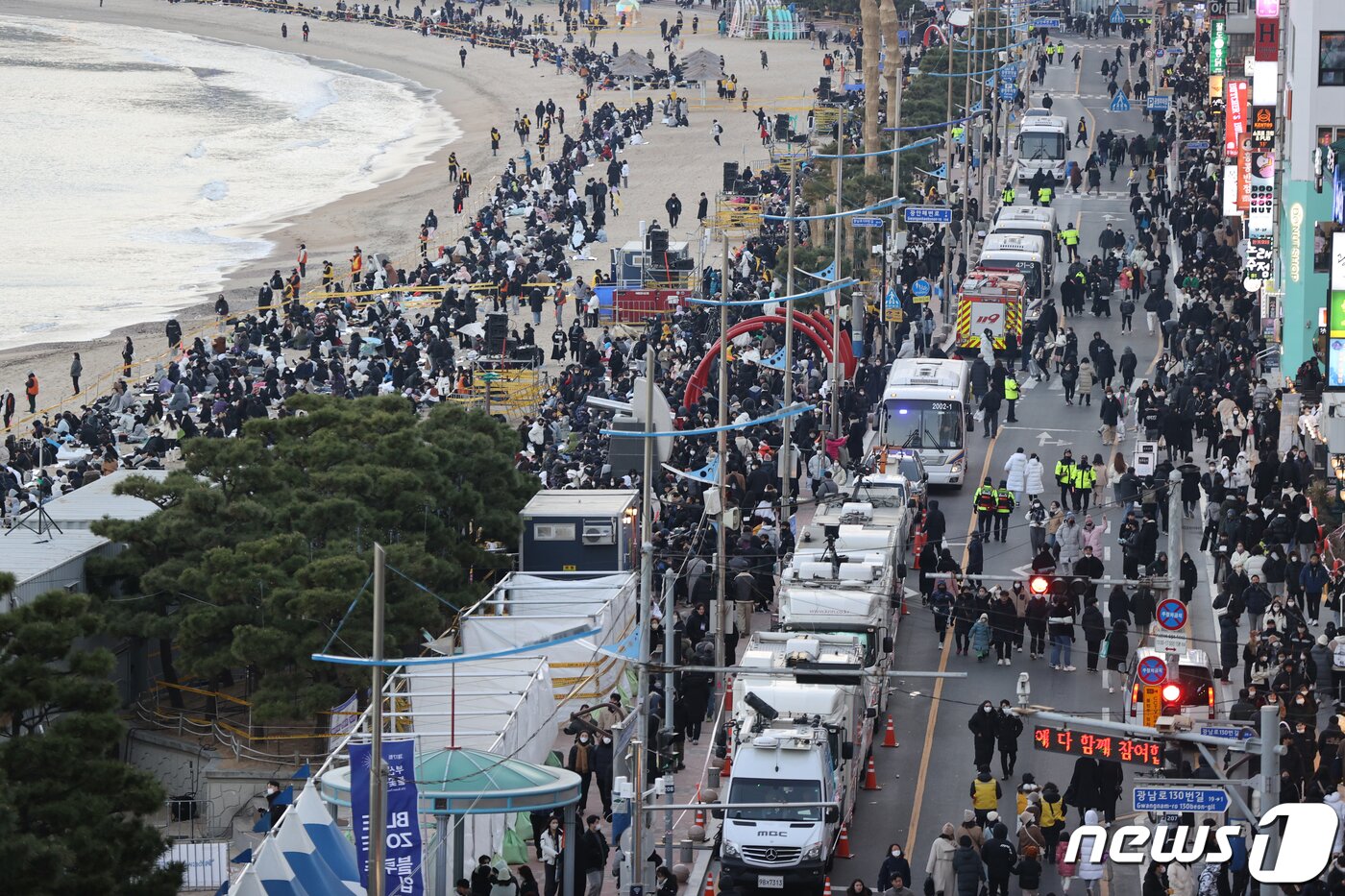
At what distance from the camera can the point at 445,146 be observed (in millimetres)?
125188

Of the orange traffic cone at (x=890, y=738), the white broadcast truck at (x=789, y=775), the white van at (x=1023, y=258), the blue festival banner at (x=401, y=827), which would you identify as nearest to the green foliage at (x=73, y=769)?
the blue festival banner at (x=401, y=827)

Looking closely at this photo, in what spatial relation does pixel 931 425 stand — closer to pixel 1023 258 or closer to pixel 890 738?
pixel 890 738

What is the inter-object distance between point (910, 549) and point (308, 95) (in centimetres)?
10716

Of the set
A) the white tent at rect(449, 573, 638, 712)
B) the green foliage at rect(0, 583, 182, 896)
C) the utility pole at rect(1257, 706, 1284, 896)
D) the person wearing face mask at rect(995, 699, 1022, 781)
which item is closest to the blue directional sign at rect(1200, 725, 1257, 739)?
the utility pole at rect(1257, 706, 1284, 896)

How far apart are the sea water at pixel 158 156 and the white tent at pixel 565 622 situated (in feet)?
147

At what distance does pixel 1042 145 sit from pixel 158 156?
172 ft

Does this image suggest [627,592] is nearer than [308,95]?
Yes

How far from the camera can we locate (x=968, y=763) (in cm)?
3481

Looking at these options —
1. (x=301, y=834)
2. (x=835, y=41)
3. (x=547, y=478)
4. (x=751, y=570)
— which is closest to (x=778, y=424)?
(x=547, y=478)

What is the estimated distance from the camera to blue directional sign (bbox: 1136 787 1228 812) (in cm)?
2434

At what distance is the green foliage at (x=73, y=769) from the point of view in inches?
977

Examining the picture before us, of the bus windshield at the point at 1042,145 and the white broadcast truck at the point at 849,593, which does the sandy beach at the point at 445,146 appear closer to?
the bus windshield at the point at 1042,145

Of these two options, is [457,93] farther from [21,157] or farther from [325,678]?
[325,678]

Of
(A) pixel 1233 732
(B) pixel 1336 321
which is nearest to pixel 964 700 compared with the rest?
(A) pixel 1233 732
